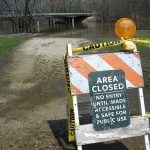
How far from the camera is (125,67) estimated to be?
4984 millimetres

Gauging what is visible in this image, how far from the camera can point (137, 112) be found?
735cm

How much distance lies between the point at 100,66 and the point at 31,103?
3.85 meters

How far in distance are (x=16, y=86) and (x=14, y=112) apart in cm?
273

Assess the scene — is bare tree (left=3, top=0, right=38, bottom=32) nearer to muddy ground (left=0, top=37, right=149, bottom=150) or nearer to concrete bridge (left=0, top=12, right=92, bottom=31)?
concrete bridge (left=0, top=12, right=92, bottom=31)

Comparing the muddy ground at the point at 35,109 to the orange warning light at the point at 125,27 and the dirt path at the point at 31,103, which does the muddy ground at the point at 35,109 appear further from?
the orange warning light at the point at 125,27

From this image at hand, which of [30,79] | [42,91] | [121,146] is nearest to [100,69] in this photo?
[121,146]

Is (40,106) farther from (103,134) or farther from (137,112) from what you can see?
(103,134)

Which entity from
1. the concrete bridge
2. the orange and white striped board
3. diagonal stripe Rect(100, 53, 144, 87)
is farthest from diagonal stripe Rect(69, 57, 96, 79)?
the concrete bridge

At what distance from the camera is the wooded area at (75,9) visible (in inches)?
1987

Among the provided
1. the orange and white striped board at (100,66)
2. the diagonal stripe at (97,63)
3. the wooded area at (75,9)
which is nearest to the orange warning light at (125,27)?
the orange and white striped board at (100,66)

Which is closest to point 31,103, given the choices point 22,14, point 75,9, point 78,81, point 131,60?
point 78,81

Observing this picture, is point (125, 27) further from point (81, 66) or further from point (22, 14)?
point (22, 14)

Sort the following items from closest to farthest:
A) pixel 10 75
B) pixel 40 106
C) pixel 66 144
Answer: pixel 66 144, pixel 40 106, pixel 10 75

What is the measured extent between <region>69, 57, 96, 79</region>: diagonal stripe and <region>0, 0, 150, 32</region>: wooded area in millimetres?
43620
